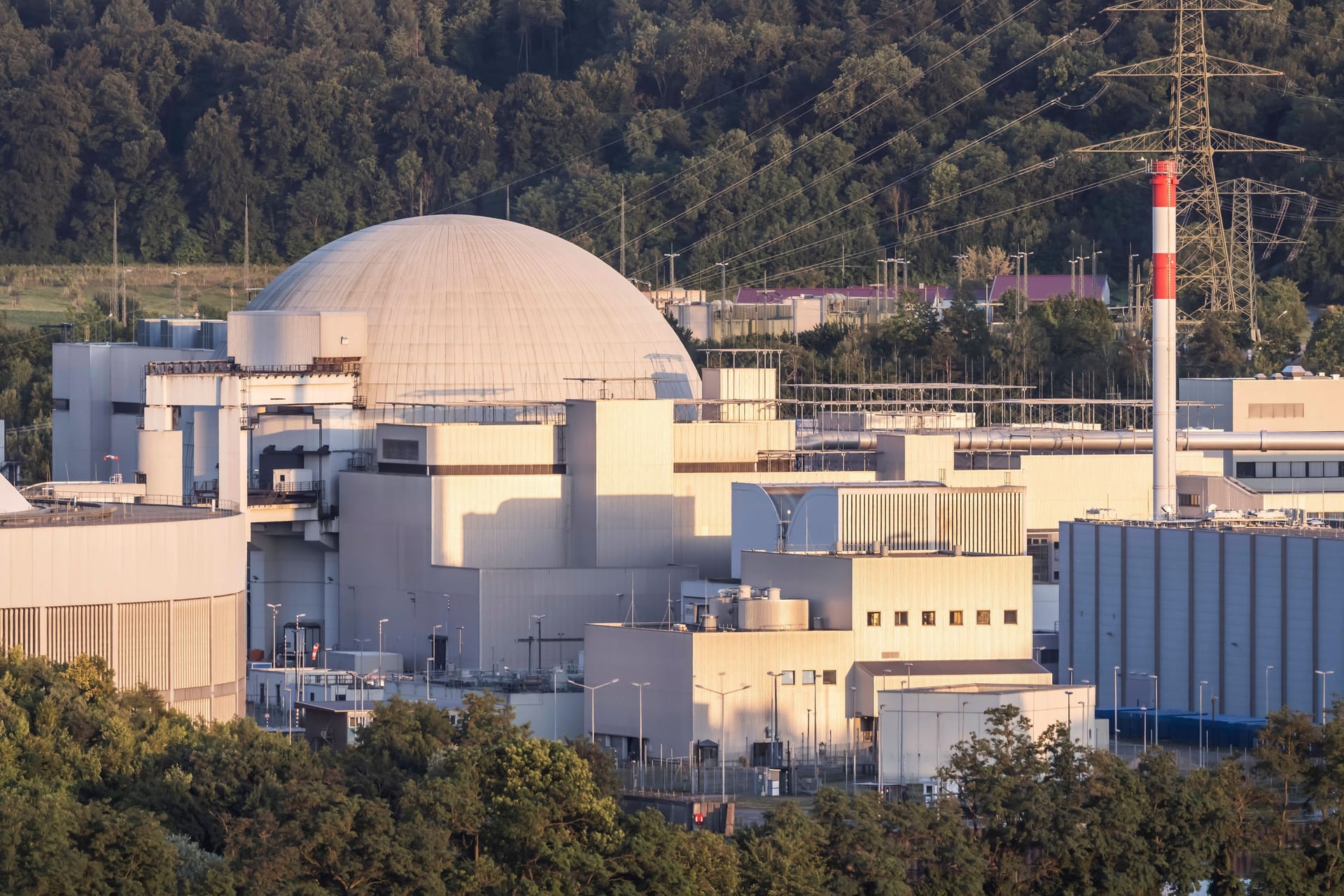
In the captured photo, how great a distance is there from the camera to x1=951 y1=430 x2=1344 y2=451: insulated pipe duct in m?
82.5

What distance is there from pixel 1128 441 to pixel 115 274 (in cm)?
6413

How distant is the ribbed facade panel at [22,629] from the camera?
52625 mm

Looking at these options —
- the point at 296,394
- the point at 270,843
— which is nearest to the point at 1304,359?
the point at 296,394

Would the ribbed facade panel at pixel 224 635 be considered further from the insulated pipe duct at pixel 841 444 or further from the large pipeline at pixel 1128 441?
the large pipeline at pixel 1128 441

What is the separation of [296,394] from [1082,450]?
854 inches

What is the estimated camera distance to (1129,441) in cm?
8406

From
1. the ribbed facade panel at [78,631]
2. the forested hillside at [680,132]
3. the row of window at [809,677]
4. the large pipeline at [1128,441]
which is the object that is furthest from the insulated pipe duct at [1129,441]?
the forested hillside at [680,132]

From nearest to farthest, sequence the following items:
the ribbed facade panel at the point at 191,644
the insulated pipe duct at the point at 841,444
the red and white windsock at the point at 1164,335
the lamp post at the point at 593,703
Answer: the ribbed facade panel at the point at 191,644
the lamp post at the point at 593,703
the red and white windsock at the point at 1164,335
the insulated pipe duct at the point at 841,444

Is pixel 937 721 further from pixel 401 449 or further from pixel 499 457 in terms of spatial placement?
pixel 401 449

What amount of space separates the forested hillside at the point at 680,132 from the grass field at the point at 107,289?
7.01ft

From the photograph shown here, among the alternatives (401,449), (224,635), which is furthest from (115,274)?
(224,635)

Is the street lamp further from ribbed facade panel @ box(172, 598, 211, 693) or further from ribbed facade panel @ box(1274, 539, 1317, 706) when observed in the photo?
ribbed facade panel @ box(172, 598, 211, 693)

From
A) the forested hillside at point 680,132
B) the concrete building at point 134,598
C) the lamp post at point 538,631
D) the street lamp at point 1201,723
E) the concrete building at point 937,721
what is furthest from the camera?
the forested hillside at point 680,132

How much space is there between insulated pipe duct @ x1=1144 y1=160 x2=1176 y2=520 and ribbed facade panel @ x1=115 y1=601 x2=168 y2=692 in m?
31.0
